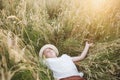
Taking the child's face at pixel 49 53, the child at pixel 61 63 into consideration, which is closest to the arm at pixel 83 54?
the child at pixel 61 63

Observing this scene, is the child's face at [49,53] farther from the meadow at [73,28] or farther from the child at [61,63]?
the meadow at [73,28]

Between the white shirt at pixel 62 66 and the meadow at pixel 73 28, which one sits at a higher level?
the meadow at pixel 73 28

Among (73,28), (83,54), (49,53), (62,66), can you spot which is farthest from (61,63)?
(73,28)

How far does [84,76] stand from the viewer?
3.95 m

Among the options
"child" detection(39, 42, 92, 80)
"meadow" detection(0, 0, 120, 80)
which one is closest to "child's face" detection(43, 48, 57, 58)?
"child" detection(39, 42, 92, 80)

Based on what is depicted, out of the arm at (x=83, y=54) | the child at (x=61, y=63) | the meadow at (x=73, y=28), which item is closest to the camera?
the child at (x=61, y=63)

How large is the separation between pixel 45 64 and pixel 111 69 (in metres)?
0.67

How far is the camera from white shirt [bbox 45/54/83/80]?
151 inches

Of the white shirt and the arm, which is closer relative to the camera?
the white shirt

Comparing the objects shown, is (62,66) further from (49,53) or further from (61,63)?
(49,53)

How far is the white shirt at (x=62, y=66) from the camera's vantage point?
382 centimetres

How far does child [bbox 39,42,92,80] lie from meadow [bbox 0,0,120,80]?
0.26 ft

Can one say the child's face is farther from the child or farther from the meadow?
the meadow

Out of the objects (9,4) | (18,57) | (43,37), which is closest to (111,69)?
(43,37)
